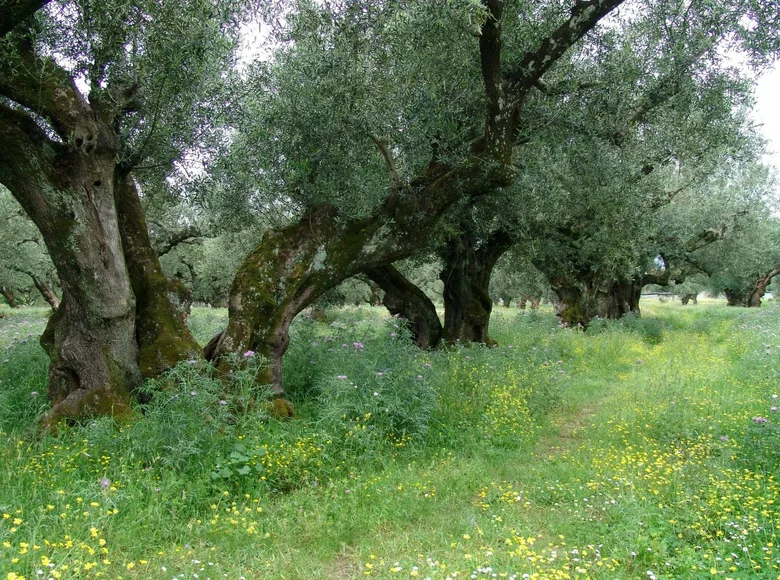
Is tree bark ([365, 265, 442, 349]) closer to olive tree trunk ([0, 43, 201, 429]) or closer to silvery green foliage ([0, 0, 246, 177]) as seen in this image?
silvery green foliage ([0, 0, 246, 177])

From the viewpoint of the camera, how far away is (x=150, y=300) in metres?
8.16

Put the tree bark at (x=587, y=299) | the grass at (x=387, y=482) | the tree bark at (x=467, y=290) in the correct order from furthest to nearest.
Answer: the tree bark at (x=587, y=299) → the tree bark at (x=467, y=290) → the grass at (x=387, y=482)

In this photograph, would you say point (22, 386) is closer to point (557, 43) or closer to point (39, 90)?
point (39, 90)

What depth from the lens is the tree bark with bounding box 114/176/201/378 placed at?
781cm

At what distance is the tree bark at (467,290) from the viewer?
597 inches

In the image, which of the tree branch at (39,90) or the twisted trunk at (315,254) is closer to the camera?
the tree branch at (39,90)

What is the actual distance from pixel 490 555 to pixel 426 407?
127 inches

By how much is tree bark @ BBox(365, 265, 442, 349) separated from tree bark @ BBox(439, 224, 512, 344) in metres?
0.62

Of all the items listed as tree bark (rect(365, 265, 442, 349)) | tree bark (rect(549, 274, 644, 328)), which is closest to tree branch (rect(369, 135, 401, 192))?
tree bark (rect(365, 265, 442, 349))

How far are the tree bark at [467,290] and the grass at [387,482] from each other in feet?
18.6

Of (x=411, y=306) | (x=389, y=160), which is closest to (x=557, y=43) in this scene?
(x=389, y=160)

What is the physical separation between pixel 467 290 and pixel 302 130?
809cm

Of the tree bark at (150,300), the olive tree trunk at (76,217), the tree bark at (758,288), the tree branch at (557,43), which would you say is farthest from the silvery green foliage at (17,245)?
the tree bark at (758,288)

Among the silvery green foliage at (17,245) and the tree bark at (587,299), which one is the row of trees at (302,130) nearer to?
the tree bark at (587,299)
